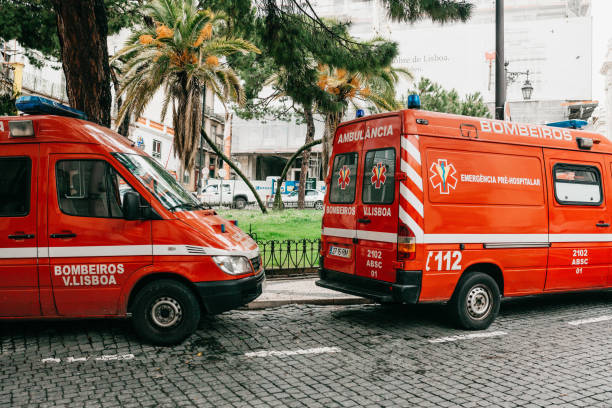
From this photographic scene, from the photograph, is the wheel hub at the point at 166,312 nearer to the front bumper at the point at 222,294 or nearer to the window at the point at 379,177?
the front bumper at the point at 222,294

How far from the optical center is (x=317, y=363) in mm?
5180

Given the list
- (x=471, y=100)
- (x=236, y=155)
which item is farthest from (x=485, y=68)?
(x=236, y=155)

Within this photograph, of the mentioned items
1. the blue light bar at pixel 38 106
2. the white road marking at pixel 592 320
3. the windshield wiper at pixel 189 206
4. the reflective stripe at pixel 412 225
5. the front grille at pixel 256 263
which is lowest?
the white road marking at pixel 592 320

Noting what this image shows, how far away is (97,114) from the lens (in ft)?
27.0

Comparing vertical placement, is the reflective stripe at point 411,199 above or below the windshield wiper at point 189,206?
above

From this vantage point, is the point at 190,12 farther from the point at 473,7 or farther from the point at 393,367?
the point at 393,367

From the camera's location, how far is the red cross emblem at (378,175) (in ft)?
20.8

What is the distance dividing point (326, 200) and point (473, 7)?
394cm

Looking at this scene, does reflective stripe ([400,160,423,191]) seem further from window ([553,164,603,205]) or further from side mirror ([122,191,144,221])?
side mirror ([122,191,144,221])

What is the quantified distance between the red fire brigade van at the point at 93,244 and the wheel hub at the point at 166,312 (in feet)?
0.04

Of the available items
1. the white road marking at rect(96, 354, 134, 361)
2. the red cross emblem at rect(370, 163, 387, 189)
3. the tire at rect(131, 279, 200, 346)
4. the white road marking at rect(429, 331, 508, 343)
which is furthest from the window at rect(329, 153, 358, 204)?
the white road marking at rect(96, 354, 134, 361)

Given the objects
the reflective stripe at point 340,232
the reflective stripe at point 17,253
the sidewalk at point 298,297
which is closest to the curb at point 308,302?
the sidewalk at point 298,297

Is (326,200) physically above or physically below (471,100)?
below

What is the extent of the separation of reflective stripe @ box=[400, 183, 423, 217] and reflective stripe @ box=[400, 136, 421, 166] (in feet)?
1.15
